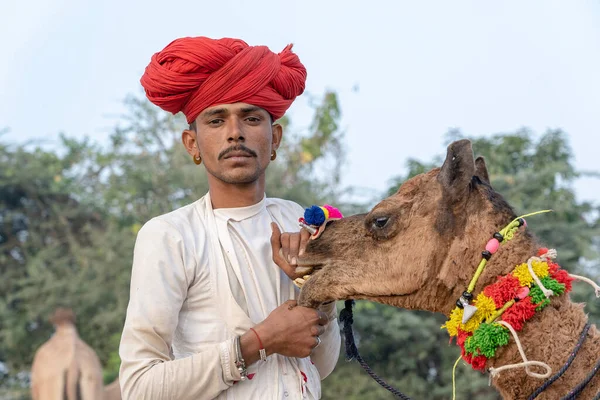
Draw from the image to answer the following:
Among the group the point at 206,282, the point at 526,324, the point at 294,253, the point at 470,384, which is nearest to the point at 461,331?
the point at 526,324

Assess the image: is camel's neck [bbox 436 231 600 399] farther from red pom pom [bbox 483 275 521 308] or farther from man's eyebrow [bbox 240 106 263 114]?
man's eyebrow [bbox 240 106 263 114]

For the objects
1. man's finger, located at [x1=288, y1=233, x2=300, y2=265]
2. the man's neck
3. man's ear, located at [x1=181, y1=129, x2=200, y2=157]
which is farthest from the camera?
man's ear, located at [x1=181, y1=129, x2=200, y2=157]

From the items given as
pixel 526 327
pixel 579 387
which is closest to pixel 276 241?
pixel 526 327

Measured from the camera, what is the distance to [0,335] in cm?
1473

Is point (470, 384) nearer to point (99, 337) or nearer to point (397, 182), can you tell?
point (397, 182)

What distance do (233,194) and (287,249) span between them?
389 millimetres

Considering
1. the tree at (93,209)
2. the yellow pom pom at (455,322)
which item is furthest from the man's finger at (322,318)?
the tree at (93,209)

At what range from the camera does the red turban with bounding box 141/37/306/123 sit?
3781 millimetres

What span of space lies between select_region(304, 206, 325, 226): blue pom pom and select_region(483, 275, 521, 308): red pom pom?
0.79 meters

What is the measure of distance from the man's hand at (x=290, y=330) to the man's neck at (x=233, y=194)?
554 mm

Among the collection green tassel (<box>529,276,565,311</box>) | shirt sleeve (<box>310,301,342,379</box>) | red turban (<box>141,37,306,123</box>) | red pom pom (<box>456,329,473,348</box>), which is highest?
red turban (<box>141,37,306,123</box>)

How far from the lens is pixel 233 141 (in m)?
3.80

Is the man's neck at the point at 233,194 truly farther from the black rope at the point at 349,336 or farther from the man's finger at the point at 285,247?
the black rope at the point at 349,336

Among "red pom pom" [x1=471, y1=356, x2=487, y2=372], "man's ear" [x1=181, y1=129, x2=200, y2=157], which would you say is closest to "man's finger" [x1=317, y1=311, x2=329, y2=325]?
"red pom pom" [x1=471, y1=356, x2=487, y2=372]
